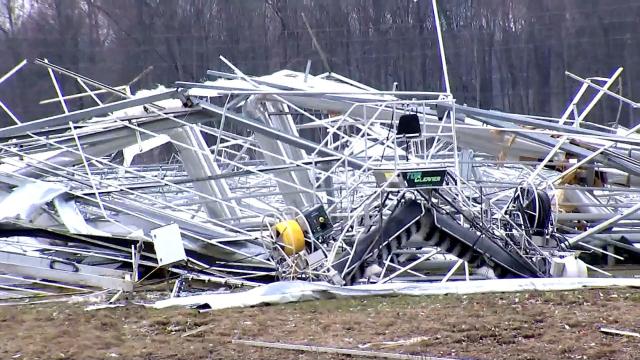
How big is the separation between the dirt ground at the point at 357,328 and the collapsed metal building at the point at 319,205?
1229mm

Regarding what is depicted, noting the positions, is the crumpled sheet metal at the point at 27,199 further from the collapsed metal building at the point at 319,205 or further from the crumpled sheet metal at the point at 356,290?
the crumpled sheet metal at the point at 356,290

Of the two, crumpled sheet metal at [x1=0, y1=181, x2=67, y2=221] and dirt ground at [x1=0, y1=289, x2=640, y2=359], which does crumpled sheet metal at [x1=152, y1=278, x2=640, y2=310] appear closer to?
dirt ground at [x1=0, y1=289, x2=640, y2=359]

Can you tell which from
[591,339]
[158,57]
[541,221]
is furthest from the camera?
[158,57]

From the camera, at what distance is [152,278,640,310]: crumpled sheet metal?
8750 mm

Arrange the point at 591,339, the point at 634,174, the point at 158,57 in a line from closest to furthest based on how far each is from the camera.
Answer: the point at 591,339
the point at 634,174
the point at 158,57

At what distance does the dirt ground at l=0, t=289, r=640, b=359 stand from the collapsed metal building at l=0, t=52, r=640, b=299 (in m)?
1.23

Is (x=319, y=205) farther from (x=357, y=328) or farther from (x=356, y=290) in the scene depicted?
(x=357, y=328)

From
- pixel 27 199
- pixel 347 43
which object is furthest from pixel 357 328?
pixel 347 43

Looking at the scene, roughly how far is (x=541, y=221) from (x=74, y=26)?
24358 mm

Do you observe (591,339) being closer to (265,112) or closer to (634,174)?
(634,174)

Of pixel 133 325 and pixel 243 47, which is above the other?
pixel 243 47

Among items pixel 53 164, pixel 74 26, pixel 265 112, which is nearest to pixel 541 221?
pixel 265 112

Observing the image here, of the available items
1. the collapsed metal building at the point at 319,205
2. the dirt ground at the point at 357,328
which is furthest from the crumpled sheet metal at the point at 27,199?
the dirt ground at the point at 357,328

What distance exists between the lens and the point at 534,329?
7.21 m
